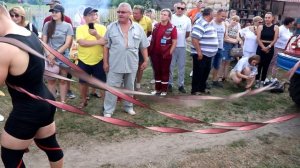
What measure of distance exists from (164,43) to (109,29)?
149cm

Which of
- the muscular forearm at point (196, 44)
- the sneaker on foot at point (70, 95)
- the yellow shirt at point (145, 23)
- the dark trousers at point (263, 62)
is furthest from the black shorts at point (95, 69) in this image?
the dark trousers at point (263, 62)

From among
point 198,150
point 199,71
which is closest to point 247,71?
point 199,71

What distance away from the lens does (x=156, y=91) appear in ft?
21.7

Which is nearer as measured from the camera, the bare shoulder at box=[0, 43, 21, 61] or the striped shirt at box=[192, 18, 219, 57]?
the bare shoulder at box=[0, 43, 21, 61]

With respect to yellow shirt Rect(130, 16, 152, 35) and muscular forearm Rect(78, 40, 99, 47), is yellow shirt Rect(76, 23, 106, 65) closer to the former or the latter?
muscular forearm Rect(78, 40, 99, 47)

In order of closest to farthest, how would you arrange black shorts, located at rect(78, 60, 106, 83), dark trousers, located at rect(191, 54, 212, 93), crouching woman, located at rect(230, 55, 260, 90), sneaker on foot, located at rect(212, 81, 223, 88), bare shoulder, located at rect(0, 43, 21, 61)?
bare shoulder, located at rect(0, 43, 21, 61) < black shorts, located at rect(78, 60, 106, 83) < dark trousers, located at rect(191, 54, 212, 93) < crouching woman, located at rect(230, 55, 260, 90) < sneaker on foot, located at rect(212, 81, 223, 88)

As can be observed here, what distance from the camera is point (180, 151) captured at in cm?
418

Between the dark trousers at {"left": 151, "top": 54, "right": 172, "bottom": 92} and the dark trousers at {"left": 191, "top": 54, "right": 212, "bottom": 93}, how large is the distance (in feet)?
1.68

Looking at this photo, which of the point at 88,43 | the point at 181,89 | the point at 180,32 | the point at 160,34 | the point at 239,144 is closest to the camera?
the point at 239,144

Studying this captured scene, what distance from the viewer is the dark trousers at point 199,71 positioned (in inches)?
254

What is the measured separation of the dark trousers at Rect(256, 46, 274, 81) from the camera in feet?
24.1

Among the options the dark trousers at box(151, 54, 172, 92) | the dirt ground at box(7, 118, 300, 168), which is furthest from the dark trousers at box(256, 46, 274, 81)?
the dirt ground at box(7, 118, 300, 168)

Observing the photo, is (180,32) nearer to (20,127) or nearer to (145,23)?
(145,23)

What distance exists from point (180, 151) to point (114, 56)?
1666mm
